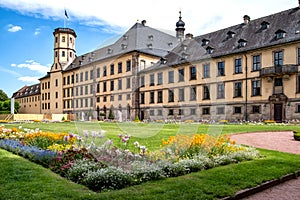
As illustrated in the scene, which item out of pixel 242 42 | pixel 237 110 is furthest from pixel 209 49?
pixel 237 110

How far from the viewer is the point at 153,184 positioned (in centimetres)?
596

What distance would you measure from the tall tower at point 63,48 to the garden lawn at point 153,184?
214ft

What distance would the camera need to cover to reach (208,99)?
36.9m

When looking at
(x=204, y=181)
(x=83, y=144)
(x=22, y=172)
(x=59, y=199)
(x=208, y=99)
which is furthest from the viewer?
(x=208, y=99)

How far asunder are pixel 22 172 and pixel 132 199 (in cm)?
344

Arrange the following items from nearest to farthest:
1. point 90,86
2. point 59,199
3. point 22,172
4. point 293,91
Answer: point 59,199, point 22,172, point 90,86, point 293,91

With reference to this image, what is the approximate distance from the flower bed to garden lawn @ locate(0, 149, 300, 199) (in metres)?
0.30

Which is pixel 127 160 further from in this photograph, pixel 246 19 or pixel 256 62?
pixel 246 19

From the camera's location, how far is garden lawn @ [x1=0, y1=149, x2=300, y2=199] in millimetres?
5199

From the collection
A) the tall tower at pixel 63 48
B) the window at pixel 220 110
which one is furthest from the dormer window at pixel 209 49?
the tall tower at pixel 63 48

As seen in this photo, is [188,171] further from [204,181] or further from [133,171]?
A: [133,171]

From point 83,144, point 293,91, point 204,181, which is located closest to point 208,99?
point 293,91

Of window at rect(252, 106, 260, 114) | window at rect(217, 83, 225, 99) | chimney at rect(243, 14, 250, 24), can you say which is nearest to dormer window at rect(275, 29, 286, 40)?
chimney at rect(243, 14, 250, 24)

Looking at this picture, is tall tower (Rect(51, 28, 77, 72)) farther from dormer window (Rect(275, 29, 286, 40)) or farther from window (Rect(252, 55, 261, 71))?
dormer window (Rect(275, 29, 286, 40))
